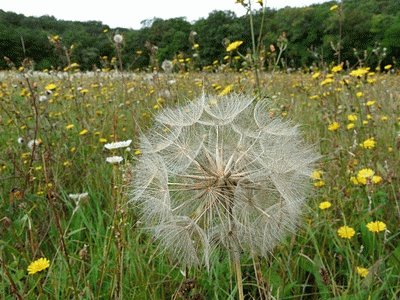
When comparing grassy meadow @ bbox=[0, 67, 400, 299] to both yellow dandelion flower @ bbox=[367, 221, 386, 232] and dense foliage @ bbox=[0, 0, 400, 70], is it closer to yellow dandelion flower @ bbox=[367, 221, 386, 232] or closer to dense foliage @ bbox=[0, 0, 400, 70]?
yellow dandelion flower @ bbox=[367, 221, 386, 232]

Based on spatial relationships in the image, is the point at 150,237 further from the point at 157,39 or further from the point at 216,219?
the point at 157,39

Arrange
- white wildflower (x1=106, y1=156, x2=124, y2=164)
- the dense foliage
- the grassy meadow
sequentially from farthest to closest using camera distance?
the dense foliage → white wildflower (x1=106, y1=156, x2=124, y2=164) → the grassy meadow

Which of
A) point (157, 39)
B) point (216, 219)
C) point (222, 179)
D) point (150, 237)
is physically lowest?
point (150, 237)

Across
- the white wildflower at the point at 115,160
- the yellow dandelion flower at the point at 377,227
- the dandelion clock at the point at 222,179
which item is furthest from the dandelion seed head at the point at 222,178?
the yellow dandelion flower at the point at 377,227

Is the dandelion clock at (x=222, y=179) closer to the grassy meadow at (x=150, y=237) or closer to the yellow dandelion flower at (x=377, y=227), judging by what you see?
the grassy meadow at (x=150, y=237)

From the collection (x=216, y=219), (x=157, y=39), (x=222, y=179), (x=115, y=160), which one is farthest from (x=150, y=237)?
(x=157, y=39)

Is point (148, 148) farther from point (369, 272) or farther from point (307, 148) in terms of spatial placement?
point (369, 272)

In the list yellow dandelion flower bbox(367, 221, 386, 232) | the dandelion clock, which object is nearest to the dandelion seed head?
the dandelion clock

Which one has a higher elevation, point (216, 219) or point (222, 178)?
point (222, 178)

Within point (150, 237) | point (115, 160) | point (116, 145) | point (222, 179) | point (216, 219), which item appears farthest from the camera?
point (116, 145)

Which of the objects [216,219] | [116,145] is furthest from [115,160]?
[216,219]

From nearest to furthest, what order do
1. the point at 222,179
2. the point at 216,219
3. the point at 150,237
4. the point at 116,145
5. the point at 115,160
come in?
the point at 222,179 < the point at 216,219 < the point at 115,160 < the point at 150,237 < the point at 116,145

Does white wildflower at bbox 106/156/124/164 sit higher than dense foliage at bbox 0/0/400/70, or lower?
lower

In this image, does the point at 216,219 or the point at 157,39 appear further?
the point at 157,39
